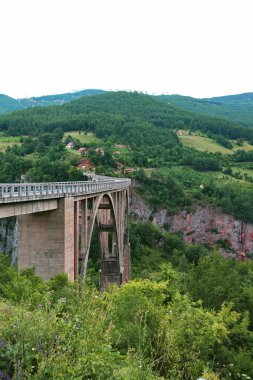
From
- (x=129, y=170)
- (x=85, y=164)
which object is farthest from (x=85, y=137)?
(x=85, y=164)

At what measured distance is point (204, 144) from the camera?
176 m

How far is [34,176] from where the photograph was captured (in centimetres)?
9219

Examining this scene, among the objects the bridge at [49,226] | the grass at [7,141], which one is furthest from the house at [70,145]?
the bridge at [49,226]

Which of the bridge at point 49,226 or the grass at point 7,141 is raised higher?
the bridge at point 49,226

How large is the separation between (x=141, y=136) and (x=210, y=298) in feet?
470

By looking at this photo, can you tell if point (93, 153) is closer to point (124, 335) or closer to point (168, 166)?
point (168, 166)

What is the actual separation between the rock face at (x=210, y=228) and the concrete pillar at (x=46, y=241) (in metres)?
81.4

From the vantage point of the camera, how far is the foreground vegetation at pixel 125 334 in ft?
24.8

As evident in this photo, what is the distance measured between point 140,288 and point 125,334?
6419 millimetres

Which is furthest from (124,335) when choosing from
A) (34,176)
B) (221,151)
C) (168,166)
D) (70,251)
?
(221,151)

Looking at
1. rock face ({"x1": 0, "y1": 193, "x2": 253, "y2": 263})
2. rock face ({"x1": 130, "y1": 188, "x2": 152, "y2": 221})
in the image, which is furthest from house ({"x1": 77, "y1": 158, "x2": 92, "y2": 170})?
rock face ({"x1": 0, "y1": 193, "x2": 253, "y2": 263})

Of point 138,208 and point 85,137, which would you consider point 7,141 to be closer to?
point 85,137

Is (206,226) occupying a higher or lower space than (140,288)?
lower

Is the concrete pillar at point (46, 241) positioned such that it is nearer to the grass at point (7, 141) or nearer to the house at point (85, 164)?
the house at point (85, 164)
